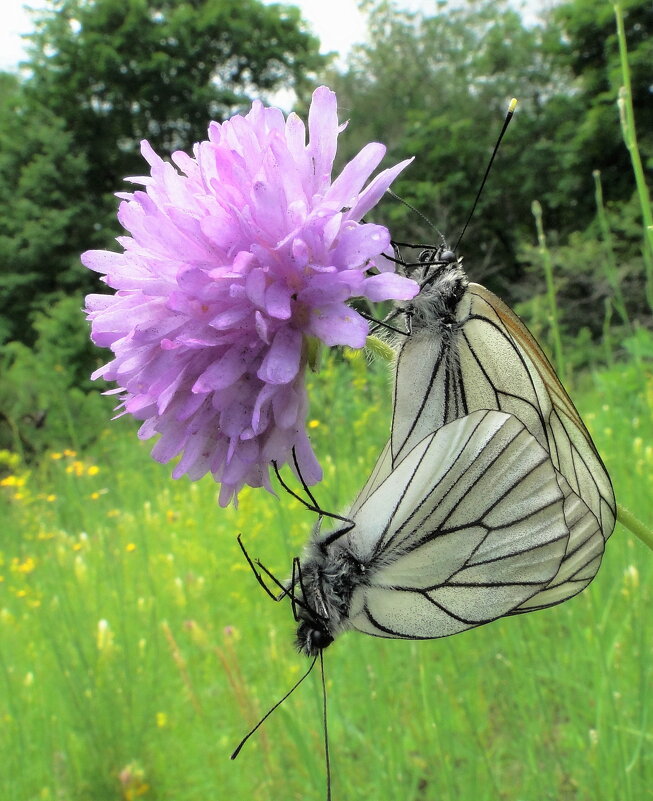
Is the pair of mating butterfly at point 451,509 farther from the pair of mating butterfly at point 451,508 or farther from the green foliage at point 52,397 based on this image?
the green foliage at point 52,397

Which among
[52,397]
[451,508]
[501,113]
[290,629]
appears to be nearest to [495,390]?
[451,508]

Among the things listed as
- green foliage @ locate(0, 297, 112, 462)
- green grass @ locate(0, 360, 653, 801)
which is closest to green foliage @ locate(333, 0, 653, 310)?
green foliage @ locate(0, 297, 112, 462)

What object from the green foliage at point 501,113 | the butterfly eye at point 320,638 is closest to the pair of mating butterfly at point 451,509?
the butterfly eye at point 320,638

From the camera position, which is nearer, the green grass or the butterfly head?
the butterfly head

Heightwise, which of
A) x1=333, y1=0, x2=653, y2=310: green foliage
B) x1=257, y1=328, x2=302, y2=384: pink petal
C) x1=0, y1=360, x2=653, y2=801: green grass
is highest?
x1=333, y1=0, x2=653, y2=310: green foliage

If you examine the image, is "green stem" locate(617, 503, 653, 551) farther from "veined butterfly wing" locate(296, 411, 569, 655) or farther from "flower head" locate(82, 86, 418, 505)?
"flower head" locate(82, 86, 418, 505)

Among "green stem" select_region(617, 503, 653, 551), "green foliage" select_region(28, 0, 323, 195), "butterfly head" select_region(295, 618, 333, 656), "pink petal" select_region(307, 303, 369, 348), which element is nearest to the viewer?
"pink petal" select_region(307, 303, 369, 348)

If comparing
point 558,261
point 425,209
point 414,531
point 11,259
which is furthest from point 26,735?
point 11,259
